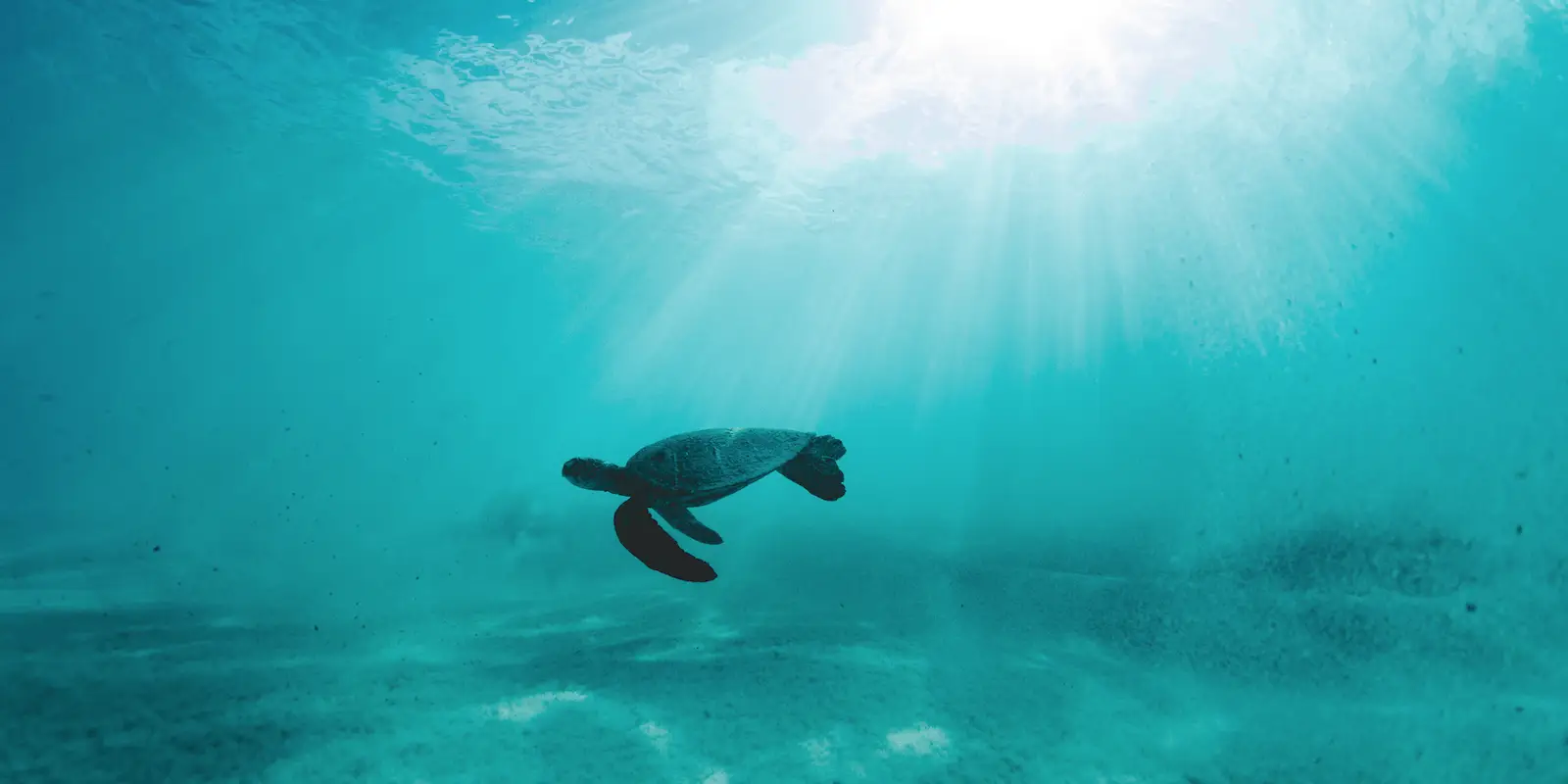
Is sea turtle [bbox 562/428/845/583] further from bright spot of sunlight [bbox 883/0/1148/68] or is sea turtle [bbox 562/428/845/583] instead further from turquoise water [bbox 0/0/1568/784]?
bright spot of sunlight [bbox 883/0/1148/68]

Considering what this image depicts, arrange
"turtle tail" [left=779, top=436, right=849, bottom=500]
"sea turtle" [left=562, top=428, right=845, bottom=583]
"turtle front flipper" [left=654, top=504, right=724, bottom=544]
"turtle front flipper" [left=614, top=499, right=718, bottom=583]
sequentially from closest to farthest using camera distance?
"turtle front flipper" [left=614, top=499, right=718, bottom=583] < "sea turtle" [left=562, top=428, right=845, bottom=583] < "turtle front flipper" [left=654, top=504, right=724, bottom=544] < "turtle tail" [left=779, top=436, right=849, bottom=500]

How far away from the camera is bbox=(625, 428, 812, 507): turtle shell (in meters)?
6.12

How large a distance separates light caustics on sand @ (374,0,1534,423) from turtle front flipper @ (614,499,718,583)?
14676 millimetres

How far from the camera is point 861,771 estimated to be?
6.24 m

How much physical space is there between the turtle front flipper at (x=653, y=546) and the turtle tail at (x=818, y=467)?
1523 mm

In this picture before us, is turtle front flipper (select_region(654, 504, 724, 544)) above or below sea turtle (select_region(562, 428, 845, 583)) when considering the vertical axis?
below

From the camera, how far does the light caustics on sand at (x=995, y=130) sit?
16.7m

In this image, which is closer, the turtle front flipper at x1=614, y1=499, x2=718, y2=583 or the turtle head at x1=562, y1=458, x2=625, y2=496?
the turtle front flipper at x1=614, y1=499, x2=718, y2=583

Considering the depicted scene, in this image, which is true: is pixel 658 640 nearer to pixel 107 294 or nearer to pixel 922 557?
pixel 922 557

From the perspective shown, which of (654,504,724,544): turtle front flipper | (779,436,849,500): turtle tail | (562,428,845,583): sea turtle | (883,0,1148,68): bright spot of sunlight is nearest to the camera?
(562,428,845,583): sea turtle

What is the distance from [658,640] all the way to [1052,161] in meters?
22.7

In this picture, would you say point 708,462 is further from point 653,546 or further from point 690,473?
point 653,546

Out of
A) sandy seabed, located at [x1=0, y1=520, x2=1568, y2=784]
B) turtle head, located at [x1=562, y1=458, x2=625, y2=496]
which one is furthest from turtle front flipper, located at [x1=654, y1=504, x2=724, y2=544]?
sandy seabed, located at [x1=0, y1=520, x2=1568, y2=784]

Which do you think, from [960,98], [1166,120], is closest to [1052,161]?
[1166,120]
